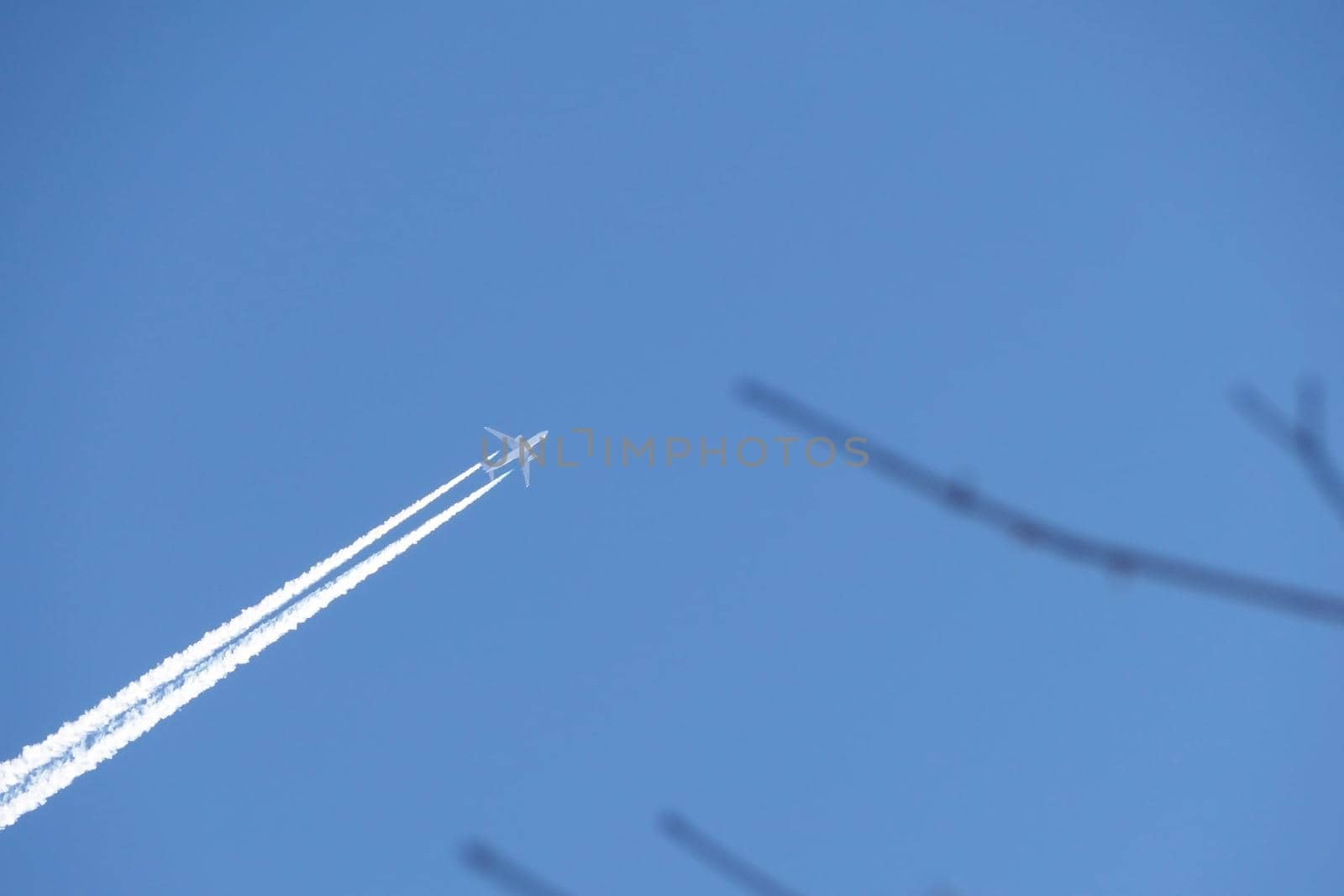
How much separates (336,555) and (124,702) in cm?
1473

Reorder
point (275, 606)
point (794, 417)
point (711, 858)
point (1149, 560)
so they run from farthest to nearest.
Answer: point (275, 606)
point (711, 858)
point (1149, 560)
point (794, 417)

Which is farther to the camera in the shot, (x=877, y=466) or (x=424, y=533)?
(x=424, y=533)

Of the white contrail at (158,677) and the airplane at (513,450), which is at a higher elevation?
the airplane at (513,450)

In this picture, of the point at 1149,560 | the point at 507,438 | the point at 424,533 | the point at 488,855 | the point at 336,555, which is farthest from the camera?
the point at 507,438

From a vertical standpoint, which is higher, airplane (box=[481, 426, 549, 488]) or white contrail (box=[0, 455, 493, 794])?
airplane (box=[481, 426, 549, 488])

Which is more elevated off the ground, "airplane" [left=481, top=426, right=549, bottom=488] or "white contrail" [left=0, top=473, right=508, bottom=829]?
"airplane" [left=481, top=426, right=549, bottom=488]

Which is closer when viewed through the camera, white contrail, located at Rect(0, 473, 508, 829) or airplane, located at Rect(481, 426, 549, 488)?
white contrail, located at Rect(0, 473, 508, 829)

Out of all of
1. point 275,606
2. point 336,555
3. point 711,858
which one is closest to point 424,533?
point 336,555

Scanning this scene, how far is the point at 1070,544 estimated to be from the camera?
10.8 ft

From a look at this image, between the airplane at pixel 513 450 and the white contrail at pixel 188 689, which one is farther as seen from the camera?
the airplane at pixel 513 450

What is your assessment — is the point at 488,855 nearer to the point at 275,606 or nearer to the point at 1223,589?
the point at 1223,589

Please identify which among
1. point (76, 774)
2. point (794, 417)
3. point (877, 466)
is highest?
point (877, 466)

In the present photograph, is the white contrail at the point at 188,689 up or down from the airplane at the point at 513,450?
down

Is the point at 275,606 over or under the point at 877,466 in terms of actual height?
over
